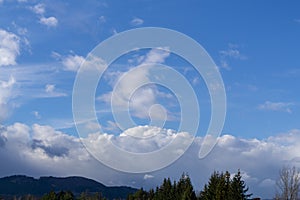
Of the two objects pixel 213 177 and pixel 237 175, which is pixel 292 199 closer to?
pixel 237 175

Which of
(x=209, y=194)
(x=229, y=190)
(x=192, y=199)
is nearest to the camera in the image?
Result: (x=229, y=190)

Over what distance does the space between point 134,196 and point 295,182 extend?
277ft

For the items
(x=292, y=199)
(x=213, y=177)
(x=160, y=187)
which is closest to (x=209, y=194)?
(x=213, y=177)

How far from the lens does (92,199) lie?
163750 mm

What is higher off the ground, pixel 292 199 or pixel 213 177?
pixel 213 177

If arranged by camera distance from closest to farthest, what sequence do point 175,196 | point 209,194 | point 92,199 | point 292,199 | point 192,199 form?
point 292,199 → point 209,194 → point 192,199 → point 175,196 → point 92,199

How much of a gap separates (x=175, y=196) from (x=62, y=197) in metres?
34.6

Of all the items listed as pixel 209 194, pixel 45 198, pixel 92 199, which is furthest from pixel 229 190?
pixel 92 199

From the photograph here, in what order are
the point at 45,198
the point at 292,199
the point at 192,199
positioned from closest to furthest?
the point at 292,199
the point at 192,199
the point at 45,198

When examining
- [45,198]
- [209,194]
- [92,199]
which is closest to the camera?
[209,194]

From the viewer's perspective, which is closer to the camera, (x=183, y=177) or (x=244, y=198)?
(x=244, y=198)

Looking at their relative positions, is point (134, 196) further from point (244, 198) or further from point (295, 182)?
point (295, 182)

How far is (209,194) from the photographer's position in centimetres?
8662

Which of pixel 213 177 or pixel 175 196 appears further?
pixel 175 196
